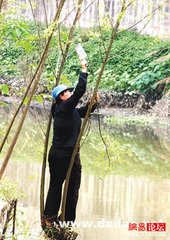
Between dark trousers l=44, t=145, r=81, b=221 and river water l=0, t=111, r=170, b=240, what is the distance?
0.64ft

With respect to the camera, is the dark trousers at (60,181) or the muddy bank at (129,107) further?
the muddy bank at (129,107)

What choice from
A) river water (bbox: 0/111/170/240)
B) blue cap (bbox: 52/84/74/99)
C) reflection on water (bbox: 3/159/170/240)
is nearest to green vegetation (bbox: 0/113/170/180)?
river water (bbox: 0/111/170/240)

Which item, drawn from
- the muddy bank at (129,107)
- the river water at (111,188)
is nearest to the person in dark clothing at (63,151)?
the river water at (111,188)

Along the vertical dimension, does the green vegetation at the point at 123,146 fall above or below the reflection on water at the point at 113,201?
below

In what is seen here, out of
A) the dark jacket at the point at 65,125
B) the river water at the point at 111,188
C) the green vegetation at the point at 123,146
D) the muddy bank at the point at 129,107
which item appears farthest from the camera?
the muddy bank at the point at 129,107

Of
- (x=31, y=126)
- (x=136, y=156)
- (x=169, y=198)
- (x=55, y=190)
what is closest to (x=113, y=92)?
(x=31, y=126)

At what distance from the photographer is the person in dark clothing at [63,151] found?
4.56 m

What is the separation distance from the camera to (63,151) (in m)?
4.59

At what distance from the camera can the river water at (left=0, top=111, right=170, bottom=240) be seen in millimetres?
5387

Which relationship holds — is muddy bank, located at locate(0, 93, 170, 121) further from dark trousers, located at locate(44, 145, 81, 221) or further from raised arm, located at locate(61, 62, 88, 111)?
raised arm, located at locate(61, 62, 88, 111)

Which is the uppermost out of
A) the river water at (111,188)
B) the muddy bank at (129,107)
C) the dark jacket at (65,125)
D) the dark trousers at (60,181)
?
the dark jacket at (65,125)

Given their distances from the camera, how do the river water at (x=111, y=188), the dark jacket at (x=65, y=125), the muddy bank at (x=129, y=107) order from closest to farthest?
the dark jacket at (x=65, y=125) < the river water at (x=111, y=188) < the muddy bank at (x=129, y=107)

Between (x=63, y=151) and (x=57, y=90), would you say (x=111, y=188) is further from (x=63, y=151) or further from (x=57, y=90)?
(x=57, y=90)

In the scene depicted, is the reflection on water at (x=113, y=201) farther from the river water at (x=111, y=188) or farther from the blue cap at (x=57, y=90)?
the blue cap at (x=57, y=90)
